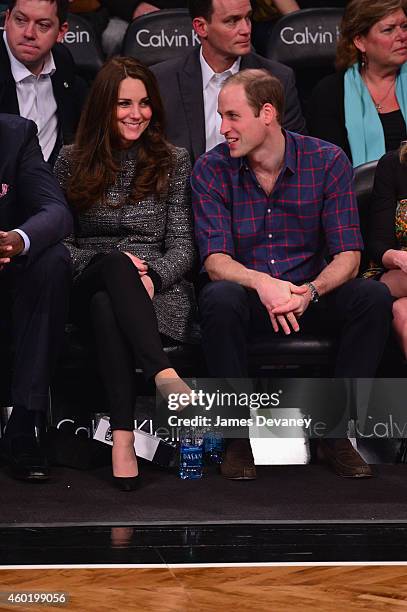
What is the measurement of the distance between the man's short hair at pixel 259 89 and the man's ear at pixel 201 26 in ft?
2.24

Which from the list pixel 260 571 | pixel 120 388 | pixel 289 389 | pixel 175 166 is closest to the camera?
pixel 260 571


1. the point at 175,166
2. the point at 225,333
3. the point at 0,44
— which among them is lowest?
the point at 225,333

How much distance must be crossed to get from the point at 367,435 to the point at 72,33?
205 cm

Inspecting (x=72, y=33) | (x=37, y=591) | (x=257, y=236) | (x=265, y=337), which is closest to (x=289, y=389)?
(x=265, y=337)

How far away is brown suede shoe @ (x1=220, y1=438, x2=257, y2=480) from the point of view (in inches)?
113

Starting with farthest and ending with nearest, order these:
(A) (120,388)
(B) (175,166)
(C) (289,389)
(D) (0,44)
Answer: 1. (D) (0,44)
2. (B) (175,166)
3. (C) (289,389)
4. (A) (120,388)

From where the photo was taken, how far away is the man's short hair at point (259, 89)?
10.2ft

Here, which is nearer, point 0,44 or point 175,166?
point 175,166

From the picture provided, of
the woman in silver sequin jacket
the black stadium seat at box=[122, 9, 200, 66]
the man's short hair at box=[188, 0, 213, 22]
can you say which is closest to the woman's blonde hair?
the man's short hair at box=[188, 0, 213, 22]

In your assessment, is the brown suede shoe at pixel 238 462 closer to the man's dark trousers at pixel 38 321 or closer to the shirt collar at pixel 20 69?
the man's dark trousers at pixel 38 321

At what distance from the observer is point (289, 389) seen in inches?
116

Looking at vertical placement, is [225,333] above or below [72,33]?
below

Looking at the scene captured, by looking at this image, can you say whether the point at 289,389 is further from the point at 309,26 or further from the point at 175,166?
the point at 309,26

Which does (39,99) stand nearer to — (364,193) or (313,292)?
(364,193)
